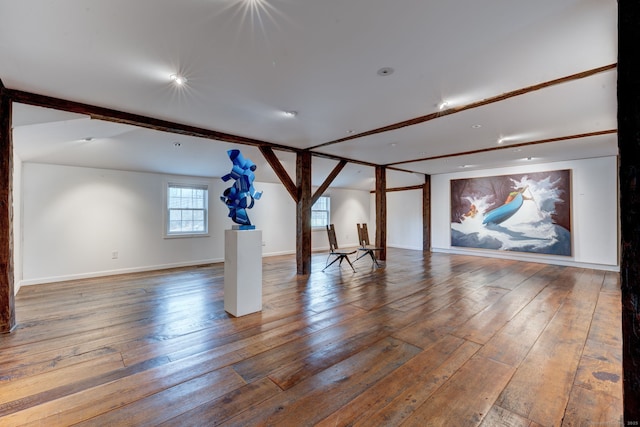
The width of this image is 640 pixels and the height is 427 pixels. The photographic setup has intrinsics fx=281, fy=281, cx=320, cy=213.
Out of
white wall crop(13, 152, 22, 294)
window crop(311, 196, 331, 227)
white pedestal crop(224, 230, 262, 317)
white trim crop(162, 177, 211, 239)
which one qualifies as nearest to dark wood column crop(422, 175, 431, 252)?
window crop(311, 196, 331, 227)

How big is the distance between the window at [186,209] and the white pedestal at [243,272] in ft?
11.9

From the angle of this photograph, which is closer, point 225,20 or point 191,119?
point 225,20

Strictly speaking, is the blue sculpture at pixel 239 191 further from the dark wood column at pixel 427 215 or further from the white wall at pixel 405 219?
the white wall at pixel 405 219

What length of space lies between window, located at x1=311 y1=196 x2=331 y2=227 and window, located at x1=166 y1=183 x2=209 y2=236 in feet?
11.6

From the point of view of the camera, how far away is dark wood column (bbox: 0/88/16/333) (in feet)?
9.07

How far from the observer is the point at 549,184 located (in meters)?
6.77

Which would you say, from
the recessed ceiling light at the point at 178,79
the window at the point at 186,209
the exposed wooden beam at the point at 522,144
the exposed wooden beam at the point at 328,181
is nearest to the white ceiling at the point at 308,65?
the recessed ceiling light at the point at 178,79

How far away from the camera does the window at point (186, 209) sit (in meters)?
6.39

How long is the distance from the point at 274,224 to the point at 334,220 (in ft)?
7.80

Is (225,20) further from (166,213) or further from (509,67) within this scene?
(166,213)

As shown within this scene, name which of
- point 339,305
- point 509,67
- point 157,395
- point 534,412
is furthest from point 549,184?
point 157,395

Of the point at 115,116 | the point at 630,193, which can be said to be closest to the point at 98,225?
the point at 115,116

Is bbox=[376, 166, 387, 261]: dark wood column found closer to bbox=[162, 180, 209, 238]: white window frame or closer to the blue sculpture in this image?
bbox=[162, 180, 209, 238]: white window frame

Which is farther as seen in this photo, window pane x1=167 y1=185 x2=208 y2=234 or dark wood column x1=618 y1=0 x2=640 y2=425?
window pane x1=167 y1=185 x2=208 y2=234
